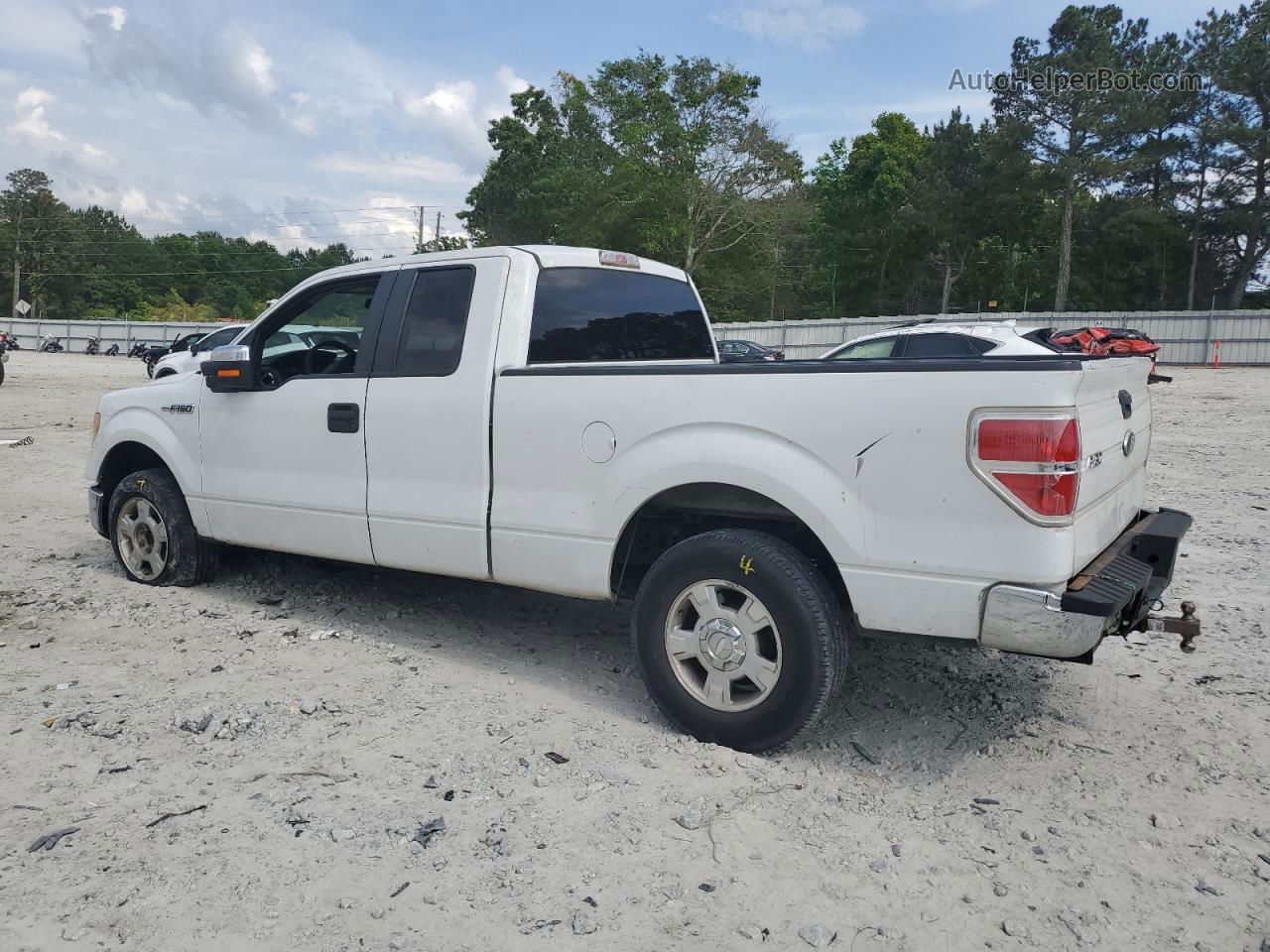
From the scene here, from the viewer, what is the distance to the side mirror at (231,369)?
5000 mm

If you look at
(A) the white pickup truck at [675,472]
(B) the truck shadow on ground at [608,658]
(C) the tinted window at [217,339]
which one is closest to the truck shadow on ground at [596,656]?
(B) the truck shadow on ground at [608,658]

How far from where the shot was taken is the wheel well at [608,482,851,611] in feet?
12.1

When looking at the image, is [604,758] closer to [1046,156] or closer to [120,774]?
[120,774]

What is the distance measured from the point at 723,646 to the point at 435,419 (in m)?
1.71

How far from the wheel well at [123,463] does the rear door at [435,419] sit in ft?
6.82

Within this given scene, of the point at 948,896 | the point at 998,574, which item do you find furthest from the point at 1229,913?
the point at 998,574

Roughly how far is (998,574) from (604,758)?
157 centimetres

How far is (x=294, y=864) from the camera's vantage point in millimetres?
2857

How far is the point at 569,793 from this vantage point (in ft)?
10.9

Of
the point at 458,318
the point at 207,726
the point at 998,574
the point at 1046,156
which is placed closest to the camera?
the point at 998,574

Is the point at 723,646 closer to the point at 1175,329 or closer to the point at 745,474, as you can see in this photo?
the point at 745,474

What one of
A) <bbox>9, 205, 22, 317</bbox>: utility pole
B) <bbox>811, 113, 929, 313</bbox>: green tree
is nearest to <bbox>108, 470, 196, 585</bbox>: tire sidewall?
<bbox>811, 113, 929, 313</bbox>: green tree

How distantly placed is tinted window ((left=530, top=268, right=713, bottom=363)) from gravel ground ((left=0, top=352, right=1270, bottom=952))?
1507 millimetres

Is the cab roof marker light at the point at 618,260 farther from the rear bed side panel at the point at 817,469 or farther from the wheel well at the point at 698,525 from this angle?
the wheel well at the point at 698,525
